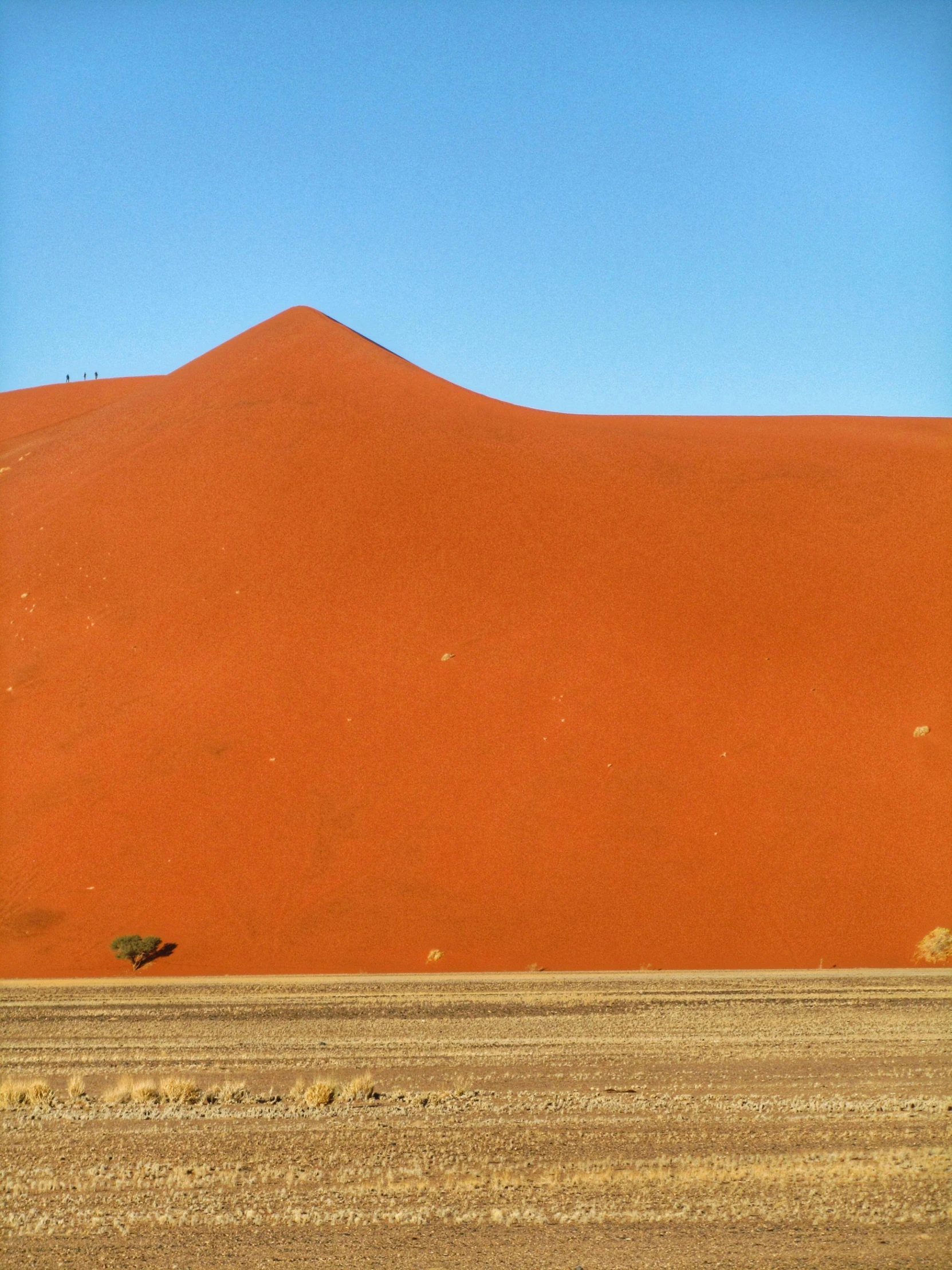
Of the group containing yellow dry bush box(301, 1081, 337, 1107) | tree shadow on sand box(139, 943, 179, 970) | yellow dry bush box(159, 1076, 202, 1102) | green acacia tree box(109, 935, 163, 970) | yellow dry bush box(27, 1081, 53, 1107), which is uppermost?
yellow dry bush box(27, 1081, 53, 1107)

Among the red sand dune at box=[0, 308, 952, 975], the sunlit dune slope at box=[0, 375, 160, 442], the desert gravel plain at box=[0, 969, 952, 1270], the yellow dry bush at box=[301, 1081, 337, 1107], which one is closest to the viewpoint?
the desert gravel plain at box=[0, 969, 952, 1270]

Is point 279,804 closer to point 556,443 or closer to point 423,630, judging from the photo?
point 423,630

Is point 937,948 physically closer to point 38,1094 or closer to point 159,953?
point 159,953

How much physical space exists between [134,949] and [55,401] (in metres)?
39.9

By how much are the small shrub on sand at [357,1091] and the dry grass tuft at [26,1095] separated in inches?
106

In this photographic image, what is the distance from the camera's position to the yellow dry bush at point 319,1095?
10.7 meters

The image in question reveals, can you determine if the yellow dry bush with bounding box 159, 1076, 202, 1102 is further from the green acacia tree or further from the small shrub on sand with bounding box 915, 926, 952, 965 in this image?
the small shrub on sand with bounding box 915, 926, 952, 965

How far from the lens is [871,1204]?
25.5 feet

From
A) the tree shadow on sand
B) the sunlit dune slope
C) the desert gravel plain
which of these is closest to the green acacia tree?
the tree shadow on sand

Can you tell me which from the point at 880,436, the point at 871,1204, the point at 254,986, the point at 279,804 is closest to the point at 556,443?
the point at 880,436

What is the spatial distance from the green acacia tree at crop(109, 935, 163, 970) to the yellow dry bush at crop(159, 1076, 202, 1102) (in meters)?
9.77

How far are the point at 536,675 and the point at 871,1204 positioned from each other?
19616mm

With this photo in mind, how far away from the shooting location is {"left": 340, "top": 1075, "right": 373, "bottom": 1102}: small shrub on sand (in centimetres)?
1092

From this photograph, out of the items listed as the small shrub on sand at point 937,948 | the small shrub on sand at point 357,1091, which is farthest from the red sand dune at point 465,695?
the small shrub on sand at point 357,1091
